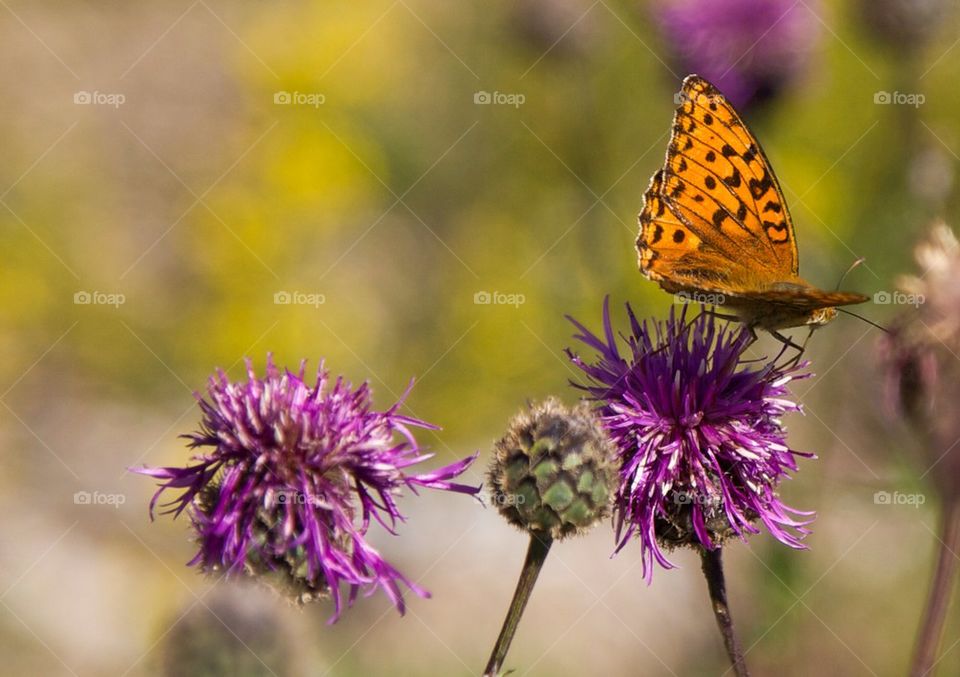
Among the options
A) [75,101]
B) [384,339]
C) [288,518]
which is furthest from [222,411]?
[75,101]

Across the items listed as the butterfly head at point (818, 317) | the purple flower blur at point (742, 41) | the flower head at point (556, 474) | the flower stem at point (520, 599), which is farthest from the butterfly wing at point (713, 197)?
the purple flower blur at point (742, 41)

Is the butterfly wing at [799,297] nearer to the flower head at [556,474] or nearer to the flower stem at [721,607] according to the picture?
the flower head at [556,474]

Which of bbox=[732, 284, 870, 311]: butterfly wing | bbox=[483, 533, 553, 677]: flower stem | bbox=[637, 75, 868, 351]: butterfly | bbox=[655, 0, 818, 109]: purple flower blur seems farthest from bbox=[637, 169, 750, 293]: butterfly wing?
bbox=[655, 0, 818, 109]: purple flower blur

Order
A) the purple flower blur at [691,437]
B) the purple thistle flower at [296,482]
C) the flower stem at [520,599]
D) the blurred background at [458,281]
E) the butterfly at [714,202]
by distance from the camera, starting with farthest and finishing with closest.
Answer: the blurred background at [458,281] < the butterfly at [714,202] < the purple flower blur at [691,437] < the purple thistle flower at [296,482] < the flower stem at [520,599]

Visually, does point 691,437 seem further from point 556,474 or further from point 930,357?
point 930,357

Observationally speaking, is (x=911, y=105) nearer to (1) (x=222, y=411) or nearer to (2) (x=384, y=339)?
(2) (x=384, y=339)

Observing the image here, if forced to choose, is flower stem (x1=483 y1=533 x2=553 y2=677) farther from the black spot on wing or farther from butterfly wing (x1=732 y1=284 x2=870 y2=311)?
the black spot on wing
